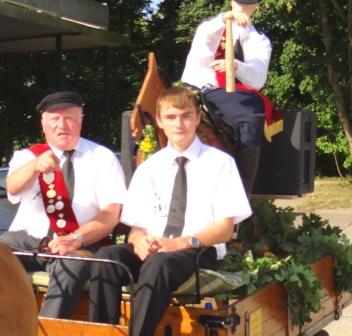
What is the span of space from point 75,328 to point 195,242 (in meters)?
0.69

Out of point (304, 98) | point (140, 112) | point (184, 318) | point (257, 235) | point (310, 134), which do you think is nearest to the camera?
point (184, 318)

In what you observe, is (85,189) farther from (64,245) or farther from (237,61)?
(237,61)

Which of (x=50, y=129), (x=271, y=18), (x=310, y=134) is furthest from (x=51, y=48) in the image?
(x=50, y=129)

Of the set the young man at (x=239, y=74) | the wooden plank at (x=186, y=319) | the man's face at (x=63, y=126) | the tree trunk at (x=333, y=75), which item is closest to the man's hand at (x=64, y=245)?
the man's face at (x=63, y=126)

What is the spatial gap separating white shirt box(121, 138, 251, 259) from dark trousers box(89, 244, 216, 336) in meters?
0.20

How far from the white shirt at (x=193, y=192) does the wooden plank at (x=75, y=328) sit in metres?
0.72

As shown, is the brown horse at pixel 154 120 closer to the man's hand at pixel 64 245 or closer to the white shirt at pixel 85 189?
the white shirt at pixel 85 189

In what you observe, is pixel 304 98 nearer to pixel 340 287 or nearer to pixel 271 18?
pixel 271 18

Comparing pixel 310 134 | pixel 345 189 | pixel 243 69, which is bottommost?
pixel 345 189

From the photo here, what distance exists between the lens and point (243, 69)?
4703 millimetres

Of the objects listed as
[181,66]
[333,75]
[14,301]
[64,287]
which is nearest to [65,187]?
[64,287]

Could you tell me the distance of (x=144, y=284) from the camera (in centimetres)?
326

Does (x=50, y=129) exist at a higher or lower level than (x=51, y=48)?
lower

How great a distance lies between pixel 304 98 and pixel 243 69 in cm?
1470
